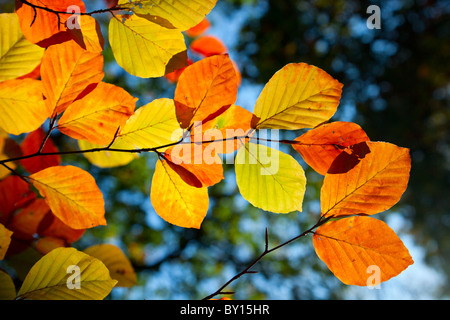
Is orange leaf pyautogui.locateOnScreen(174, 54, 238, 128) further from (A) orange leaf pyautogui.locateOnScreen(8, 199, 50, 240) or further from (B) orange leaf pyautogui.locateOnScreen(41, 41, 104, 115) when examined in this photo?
(A) orange leaf pyautogui.locateOnScreen(8, 199, 50, 240)

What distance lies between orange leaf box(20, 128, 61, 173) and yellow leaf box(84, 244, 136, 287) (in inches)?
4.8

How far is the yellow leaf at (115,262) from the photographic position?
14.3 inches

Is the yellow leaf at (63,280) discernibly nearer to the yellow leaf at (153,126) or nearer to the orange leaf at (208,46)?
the yellow leaf at (153,126)

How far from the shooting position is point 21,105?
28 centimetres

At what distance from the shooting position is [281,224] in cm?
294

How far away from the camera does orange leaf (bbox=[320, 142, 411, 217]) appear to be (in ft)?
0.80

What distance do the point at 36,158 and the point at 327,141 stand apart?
349 millimetres

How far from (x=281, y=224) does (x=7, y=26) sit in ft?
9.35

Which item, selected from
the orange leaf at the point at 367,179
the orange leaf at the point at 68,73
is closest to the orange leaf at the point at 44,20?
the orange leaf at the point at 68,73

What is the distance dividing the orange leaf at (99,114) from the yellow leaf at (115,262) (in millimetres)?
154

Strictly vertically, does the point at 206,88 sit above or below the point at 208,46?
below

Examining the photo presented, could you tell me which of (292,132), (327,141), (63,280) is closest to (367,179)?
(327,141)

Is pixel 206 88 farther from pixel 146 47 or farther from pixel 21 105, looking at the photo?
pixel 21 105

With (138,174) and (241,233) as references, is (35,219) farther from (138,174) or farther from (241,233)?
(241,233)
